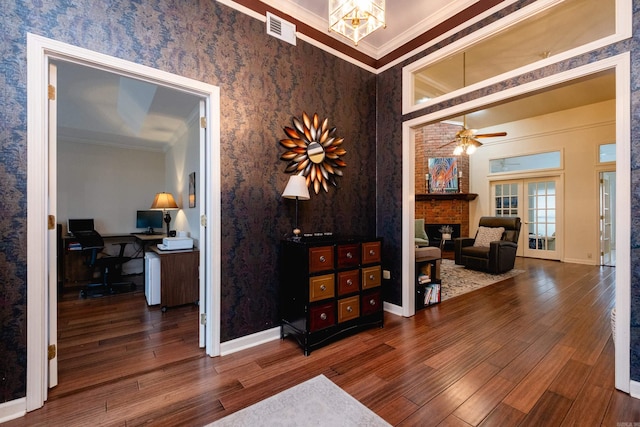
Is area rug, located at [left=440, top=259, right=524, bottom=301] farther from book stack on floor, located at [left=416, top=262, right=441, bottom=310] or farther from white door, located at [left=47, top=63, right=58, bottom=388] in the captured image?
white door, located at [left=47, top=63, right=58, bottom=388]

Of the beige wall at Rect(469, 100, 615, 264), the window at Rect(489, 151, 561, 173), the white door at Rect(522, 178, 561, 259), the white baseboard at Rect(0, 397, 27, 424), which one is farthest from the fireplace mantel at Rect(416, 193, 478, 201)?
the white baseboard at Rect(0, 397, 27, 424)

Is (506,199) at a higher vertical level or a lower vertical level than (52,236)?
higher

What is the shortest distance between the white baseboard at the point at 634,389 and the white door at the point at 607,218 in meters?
5.87

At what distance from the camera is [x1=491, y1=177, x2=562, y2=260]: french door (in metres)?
6.62

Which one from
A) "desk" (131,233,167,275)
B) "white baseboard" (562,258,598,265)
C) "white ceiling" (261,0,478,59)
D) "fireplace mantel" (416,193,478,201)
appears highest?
"white ceiling" (261,0,478,59)

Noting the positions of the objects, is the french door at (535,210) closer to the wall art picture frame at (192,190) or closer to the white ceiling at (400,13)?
the white ceiling at (400,13)

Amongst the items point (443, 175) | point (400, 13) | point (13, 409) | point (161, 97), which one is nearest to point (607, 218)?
point (443, 175)

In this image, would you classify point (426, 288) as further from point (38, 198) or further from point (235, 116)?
point (38, 198)

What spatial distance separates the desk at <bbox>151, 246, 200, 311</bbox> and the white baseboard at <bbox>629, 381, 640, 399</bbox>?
3977mm

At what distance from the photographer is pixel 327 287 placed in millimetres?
2365

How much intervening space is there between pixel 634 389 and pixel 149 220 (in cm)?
658

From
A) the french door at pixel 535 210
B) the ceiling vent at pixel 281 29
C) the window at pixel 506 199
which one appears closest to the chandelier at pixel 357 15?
the ceiling vent at pixel 281 29

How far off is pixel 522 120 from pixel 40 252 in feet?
30.3

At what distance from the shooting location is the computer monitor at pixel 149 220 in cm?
540
